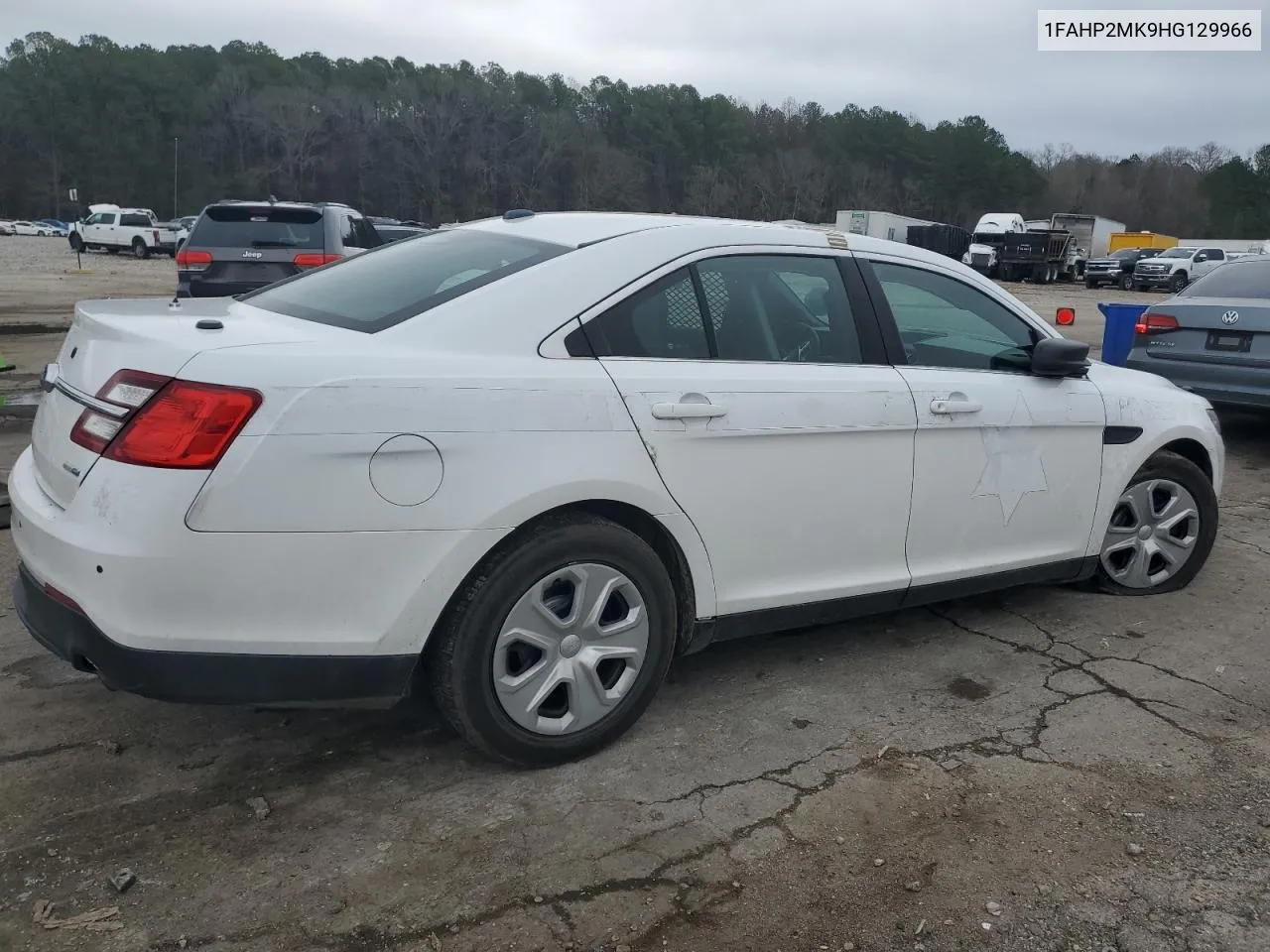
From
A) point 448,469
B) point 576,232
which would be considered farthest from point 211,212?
point 448,469

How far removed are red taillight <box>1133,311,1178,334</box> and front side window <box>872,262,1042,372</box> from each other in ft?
15.2

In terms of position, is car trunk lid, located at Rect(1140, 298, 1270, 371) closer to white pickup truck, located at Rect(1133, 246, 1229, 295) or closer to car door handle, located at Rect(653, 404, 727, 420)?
car door handle, located at Rect(653, 404, 727, 420)

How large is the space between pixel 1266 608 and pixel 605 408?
355 cm

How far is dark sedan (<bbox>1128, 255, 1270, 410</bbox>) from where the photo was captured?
755 cm

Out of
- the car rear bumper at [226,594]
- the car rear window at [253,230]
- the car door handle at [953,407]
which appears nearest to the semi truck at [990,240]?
the car rear window at [253,230]

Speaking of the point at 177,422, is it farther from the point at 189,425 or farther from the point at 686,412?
the point at 686,412

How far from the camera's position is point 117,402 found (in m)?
2.58

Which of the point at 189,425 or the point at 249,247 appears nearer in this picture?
the point at 189,425

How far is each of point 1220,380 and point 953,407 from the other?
5.21 meters

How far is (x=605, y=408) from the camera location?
116 inches

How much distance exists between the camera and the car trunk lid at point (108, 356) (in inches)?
103

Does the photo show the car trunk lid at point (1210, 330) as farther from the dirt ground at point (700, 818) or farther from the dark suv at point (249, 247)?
the dark suv at point (249, 247)

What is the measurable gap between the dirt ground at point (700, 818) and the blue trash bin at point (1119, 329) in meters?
7.12

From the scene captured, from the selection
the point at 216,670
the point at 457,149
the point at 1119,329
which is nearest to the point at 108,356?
the point at 216,670
